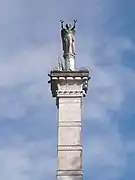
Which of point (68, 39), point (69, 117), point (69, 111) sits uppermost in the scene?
point (68, 39)

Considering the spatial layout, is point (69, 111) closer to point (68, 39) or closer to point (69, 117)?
point (69, 117)

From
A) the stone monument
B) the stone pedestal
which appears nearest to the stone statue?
the stone monument

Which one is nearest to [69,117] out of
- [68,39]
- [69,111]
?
[69,111]

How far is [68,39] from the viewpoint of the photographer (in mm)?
18938

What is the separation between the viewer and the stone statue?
61.8ft

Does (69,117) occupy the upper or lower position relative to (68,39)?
lower

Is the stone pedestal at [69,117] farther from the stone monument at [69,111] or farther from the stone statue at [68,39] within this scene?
the stone statue at [68,39]

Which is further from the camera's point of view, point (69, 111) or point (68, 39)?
point (68, 39)

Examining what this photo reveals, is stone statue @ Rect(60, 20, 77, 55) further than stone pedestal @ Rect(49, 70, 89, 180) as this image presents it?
Yes

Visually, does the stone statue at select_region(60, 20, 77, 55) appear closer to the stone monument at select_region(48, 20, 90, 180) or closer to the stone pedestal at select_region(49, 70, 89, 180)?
the stone monument at select_region(48, 20, 90, 180)

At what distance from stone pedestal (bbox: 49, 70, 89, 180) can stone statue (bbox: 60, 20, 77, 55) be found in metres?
1.15

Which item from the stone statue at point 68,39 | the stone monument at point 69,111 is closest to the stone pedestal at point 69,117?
the stone monument at point 69,111

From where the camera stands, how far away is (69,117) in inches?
696

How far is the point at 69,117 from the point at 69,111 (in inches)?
8.0
